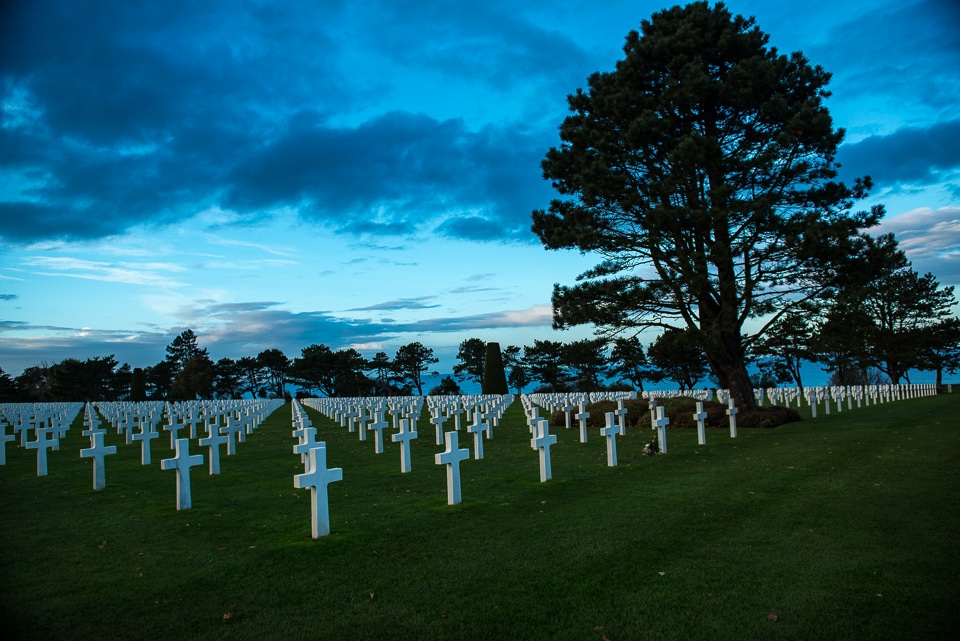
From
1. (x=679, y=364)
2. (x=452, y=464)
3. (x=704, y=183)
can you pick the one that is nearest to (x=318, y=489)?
(x=452, y=464)

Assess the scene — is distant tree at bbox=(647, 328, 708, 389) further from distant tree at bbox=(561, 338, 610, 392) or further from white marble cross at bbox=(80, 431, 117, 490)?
white marble cross at bbox=(80, 431, 117, 490)

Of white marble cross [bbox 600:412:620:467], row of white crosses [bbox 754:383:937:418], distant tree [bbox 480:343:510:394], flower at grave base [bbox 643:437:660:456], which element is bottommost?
row of white crosses [bbox 754:383:937:418]

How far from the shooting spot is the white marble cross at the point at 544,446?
28.3 feet

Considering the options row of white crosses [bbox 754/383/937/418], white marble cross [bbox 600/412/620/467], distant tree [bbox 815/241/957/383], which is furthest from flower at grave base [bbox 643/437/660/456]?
Answer: distant tree [bbox 815/241/957/383]

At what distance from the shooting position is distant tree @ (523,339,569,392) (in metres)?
56.5

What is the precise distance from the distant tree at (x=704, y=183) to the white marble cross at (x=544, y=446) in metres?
A: 9.34

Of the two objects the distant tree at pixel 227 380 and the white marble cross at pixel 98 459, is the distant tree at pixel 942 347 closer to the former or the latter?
the white marble cross at pixel 98 459

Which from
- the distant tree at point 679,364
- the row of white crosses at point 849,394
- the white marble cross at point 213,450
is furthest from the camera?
the distant tree at point 679,364

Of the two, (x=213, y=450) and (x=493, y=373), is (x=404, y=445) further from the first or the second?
(x=493, y=373)

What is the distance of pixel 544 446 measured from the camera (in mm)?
8781

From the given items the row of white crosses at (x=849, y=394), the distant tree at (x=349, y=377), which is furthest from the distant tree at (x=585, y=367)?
the distant tree at (x=349, y=377)

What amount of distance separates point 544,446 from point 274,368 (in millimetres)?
74665

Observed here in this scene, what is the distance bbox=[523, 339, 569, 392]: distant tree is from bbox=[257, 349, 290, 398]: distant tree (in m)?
35.3

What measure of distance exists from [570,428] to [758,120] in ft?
36.1
